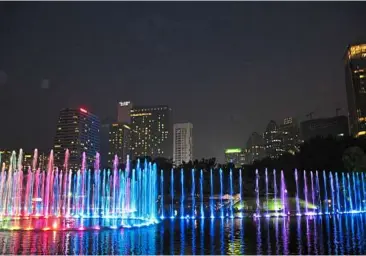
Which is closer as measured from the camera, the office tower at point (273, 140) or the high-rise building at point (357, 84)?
the high-rise building at point (357, 84)

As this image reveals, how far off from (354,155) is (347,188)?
468 centimetres

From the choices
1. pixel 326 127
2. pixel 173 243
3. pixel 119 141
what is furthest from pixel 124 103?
pixel 173 243

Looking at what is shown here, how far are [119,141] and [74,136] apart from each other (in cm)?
4099

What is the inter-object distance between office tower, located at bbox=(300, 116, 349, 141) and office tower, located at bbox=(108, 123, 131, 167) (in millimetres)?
75925

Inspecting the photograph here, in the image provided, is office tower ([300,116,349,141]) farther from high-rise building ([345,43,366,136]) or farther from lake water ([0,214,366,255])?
lake water ([0,214,366,255])

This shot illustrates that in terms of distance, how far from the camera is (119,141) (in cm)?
16400

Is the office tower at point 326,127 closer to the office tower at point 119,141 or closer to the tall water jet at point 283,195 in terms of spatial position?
the office tower at point 119,141

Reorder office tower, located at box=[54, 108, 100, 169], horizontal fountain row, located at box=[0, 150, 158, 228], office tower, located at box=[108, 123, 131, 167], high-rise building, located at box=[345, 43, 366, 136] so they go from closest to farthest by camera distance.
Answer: horizontal fountain row, located at box=[0, 150, 158, 228] → high-rise building, located at box=[345, 43, 366, 136] → office tower, located at box=[54, 108, 100, 169] → office tower, located at box=[108, 123, 131, 167]

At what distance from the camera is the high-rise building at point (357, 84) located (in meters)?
103

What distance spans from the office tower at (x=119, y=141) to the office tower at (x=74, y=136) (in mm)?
27134

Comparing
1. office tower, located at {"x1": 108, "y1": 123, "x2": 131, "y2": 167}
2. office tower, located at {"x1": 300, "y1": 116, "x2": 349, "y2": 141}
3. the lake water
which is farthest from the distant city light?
the lake water

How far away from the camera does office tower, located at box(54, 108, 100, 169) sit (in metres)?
122

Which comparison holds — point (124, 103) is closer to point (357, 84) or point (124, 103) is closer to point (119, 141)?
point (119, 141)

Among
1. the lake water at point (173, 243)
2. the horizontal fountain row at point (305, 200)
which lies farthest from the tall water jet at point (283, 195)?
the lake water at point (173, 243)
